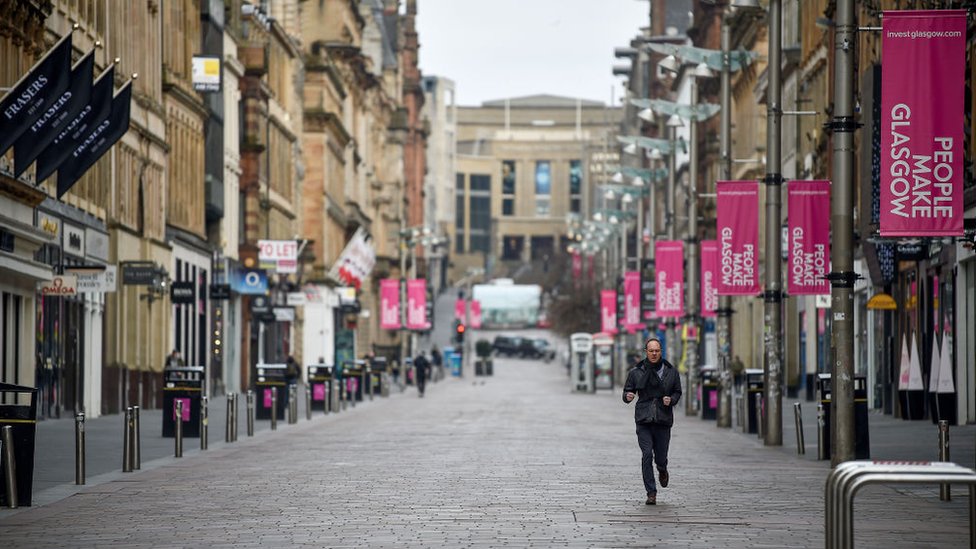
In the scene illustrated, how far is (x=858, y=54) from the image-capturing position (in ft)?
174

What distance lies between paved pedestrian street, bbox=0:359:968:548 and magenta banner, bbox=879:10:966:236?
2.95 m

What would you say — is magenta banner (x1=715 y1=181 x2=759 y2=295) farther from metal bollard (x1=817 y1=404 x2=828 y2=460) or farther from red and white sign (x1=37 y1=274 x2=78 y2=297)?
red and white sign (x1=37 y1=274 x2=78 y2=297)

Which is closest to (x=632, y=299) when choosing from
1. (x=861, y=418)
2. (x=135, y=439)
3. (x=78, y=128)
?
(x=78, y=128)

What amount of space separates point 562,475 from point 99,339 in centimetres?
2691

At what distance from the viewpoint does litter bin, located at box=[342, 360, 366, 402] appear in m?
65.7

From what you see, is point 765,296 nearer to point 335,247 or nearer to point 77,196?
point 77,196

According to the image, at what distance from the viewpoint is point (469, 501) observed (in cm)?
2156

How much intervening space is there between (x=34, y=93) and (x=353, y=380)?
35.4m

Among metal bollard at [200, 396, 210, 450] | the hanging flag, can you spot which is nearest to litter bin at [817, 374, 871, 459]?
metal bollard at [200, 396, 210, 450]

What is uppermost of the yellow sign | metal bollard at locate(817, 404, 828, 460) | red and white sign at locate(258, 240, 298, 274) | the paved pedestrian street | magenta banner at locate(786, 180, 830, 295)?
red and white sign at locate(258, 240, 298, 274)

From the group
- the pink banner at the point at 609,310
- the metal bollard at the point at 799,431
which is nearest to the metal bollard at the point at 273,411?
the metal bollard at the point at 799,431

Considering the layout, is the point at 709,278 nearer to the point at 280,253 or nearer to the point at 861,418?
the point at 280,253

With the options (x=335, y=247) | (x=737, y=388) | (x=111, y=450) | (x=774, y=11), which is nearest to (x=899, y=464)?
(x=111, y=450)

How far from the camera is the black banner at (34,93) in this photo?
3155 centimetres
